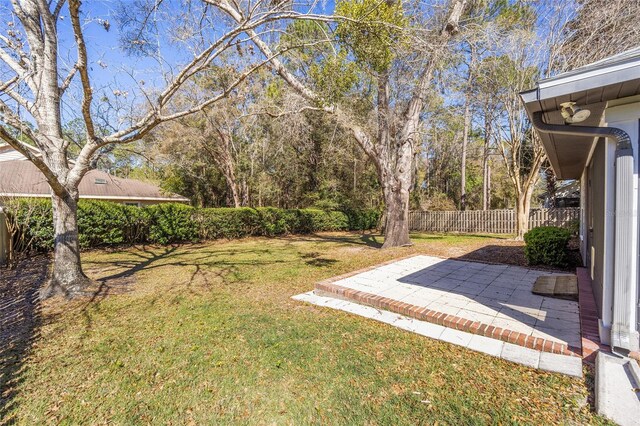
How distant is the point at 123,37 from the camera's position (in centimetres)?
500

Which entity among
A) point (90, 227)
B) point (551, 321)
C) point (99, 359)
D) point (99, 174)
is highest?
point (99, 174)

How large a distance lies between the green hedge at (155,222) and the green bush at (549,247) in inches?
401

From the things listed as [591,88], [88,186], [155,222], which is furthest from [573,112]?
[88,186]

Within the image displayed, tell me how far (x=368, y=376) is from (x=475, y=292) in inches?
115

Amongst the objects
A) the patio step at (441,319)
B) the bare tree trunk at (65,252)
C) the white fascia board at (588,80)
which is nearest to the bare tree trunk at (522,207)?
the patio step at (441,319)

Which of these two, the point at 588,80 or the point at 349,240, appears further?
the point at 349,240

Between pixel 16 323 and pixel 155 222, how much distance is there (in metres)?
7.24

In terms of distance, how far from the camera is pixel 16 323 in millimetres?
3812

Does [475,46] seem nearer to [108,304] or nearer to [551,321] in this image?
[551,321]

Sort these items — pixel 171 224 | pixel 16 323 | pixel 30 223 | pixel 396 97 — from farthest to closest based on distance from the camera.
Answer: pixel 171 224 → pixel 396 97 → pixel 30 223 → pixel 16 323

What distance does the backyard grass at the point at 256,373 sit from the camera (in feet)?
6.88

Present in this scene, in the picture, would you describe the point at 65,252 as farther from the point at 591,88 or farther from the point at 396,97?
the point at 396,97

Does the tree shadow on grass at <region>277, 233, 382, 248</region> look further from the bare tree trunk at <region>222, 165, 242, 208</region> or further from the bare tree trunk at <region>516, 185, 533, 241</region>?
the bare tree trunk at <region>222, 165, 242, 208</region>

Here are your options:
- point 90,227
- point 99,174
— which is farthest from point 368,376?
point 99,174
